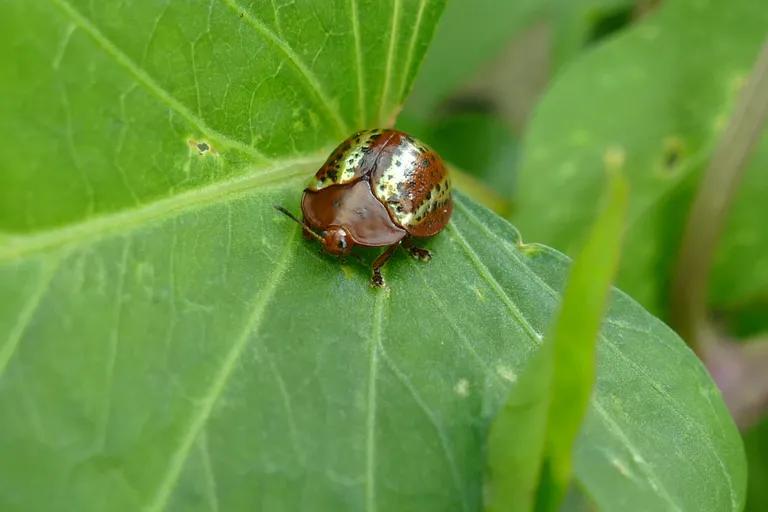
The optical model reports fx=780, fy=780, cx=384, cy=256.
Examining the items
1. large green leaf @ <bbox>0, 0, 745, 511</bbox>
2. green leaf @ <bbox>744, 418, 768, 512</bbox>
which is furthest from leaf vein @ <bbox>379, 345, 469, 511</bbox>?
green leaf @ <bbox>744, 418, 768, 512</bbox>

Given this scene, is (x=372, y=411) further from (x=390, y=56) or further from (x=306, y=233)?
(x=390, y=56)

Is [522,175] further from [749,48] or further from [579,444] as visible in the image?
[579,444]

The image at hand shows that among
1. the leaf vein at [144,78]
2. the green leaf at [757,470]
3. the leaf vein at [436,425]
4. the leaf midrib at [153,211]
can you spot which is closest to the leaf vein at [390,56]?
the leaf midrib at [153,211]

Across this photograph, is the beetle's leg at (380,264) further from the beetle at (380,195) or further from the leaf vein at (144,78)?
the leaf vein at (144,78)

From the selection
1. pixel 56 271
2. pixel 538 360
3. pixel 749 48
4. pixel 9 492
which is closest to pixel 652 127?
pixel 749 48

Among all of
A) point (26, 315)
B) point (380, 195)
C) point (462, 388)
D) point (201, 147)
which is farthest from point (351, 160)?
point (26, 315)

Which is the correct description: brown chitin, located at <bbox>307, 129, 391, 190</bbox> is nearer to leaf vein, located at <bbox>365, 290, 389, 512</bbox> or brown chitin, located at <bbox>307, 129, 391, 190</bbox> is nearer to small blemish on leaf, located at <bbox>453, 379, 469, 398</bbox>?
leaf vein, located at <bbox>365, 290, 389, 512</bbox>

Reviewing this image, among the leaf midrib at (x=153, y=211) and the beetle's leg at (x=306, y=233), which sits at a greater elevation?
the leaf midrib at (x=153, y=211)
